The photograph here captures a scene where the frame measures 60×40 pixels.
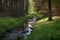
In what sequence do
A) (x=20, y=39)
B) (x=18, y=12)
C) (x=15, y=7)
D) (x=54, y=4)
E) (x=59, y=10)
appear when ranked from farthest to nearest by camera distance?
(x=15, y=7) < (x=18, y=12) < (x=54, y=4) < (x=59, y=10) < (x=20, y=39)

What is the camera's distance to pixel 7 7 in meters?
36.8

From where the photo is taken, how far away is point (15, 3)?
123 ft

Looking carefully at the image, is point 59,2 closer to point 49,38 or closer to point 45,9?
point 45,9

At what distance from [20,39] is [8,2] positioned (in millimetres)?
27685

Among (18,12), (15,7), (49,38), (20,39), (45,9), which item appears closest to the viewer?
(49,38)

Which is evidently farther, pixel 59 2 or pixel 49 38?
pixel 59 2

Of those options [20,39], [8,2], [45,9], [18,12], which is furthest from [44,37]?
[8,2]

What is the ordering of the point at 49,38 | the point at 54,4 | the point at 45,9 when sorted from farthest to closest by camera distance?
the point at 45,9
the point at 54,4
the point at 49,38

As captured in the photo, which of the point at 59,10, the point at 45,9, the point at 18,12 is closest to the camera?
the point at 59,10

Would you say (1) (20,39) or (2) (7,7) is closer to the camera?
(1) (20,39)

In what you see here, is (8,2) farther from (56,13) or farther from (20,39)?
(20,39)

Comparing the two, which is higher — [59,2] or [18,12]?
[59,2]

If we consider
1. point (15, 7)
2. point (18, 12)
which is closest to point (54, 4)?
point (18, 12)

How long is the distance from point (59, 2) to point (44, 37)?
1733 cm
